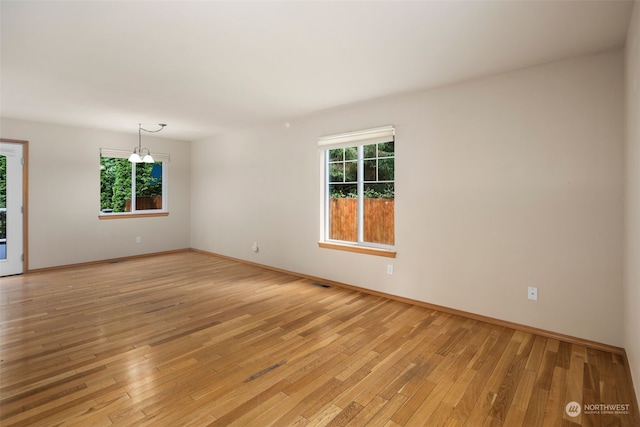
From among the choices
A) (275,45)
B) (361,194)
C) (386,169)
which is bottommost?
(361,194)

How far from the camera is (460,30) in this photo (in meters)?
2.38

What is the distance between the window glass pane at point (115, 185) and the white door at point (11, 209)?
1.17 meters

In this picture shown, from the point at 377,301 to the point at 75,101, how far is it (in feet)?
14.7

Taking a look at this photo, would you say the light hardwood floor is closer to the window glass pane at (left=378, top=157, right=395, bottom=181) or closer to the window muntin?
the window muntin

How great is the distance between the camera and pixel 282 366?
2451 mm

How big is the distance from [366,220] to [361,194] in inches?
14.2

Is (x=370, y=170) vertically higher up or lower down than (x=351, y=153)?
lower down

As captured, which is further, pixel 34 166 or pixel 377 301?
pixel 34 166

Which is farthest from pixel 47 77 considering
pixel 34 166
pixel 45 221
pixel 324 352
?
pixel 324 352

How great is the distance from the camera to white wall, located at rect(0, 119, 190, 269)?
210 inches

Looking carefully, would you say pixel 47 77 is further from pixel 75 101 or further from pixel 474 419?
pixel 474 419

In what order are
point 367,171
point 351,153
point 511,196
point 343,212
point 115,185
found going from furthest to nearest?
point 115,185, point 343,212, point 351,153, point 367,171, point 511,196

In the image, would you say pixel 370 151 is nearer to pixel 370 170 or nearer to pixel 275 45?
pixel 370 170

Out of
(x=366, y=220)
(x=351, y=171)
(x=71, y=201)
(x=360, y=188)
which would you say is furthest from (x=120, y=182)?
(x=366, y=220)
